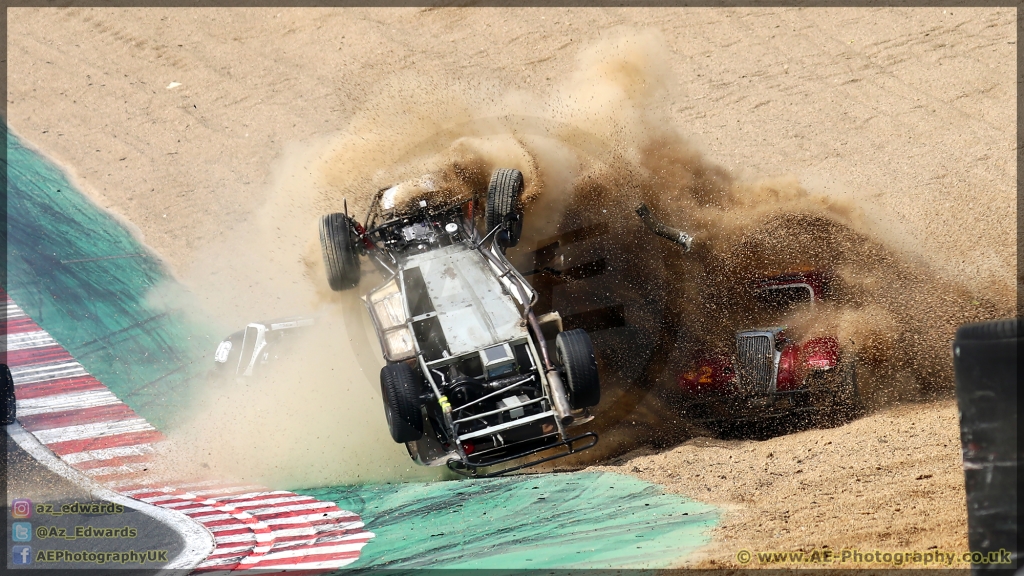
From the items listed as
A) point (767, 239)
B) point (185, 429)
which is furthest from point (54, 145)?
point (767, 239)

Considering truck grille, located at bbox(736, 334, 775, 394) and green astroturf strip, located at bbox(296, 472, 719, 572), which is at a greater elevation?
truck grille, located at bbox(736, 334, 775, 394)

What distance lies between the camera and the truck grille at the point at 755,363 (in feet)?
30.1

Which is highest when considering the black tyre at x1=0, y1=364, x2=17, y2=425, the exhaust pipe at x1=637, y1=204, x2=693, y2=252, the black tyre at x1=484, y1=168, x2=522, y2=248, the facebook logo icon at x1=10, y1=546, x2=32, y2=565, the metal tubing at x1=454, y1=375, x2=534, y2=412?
the black tyre at x1=484, y1=168, x2=522, y2=248

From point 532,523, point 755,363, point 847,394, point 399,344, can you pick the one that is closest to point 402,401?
point 399,344

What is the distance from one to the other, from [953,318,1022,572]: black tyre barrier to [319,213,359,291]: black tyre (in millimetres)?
7699

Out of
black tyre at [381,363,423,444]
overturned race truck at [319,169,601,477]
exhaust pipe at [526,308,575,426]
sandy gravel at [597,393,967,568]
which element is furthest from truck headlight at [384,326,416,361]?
sandy gravel at [597,393,967,568]

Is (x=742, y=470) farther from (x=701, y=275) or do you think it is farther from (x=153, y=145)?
(x=153, y=145)

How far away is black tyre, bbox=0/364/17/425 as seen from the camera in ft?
36.2

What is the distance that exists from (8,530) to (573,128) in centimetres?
988

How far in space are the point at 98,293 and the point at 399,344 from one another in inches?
254

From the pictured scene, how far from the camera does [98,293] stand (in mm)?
12695

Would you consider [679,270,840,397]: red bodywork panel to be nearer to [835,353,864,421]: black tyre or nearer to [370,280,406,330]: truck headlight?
[835,353,864,421]: black tyre

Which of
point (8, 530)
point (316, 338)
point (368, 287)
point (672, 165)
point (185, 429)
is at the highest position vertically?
point (672, 165)

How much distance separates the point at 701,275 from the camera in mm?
10617
